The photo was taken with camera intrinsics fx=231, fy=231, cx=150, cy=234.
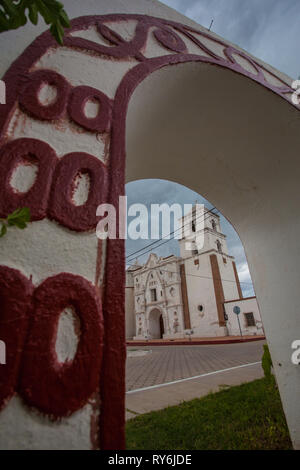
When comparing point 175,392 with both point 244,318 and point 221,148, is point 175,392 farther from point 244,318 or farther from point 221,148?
point 244,318

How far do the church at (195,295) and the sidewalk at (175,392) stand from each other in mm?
13209

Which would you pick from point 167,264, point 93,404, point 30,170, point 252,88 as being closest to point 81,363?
point 93,404

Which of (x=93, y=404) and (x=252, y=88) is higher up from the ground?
(x=252, y=88)

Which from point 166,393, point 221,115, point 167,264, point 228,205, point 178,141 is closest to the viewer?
point 221,115

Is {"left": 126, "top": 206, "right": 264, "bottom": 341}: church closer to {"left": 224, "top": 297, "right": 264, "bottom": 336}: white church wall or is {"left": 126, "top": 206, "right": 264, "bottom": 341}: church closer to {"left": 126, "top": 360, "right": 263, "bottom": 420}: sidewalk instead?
{"left": 224, "top": 297, "right": 264, "bottom": 336}: white church wall

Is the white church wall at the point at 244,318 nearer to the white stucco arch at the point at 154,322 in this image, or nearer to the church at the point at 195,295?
the church at the point at 195,295

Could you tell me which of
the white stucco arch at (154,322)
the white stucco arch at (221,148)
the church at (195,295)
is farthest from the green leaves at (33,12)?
the white stucco arch at (154,322)

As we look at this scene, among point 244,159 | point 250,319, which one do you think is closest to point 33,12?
point 244,159

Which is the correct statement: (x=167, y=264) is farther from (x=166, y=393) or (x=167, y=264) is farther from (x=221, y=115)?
(x=221, y=115)

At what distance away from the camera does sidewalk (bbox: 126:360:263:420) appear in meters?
3.01

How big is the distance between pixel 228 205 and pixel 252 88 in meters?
0.93

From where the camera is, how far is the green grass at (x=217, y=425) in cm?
187

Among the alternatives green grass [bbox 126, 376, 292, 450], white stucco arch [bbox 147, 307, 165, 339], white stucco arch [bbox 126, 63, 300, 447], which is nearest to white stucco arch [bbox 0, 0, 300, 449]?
white stucco arch [bbox 126, 63, 300, 447]
